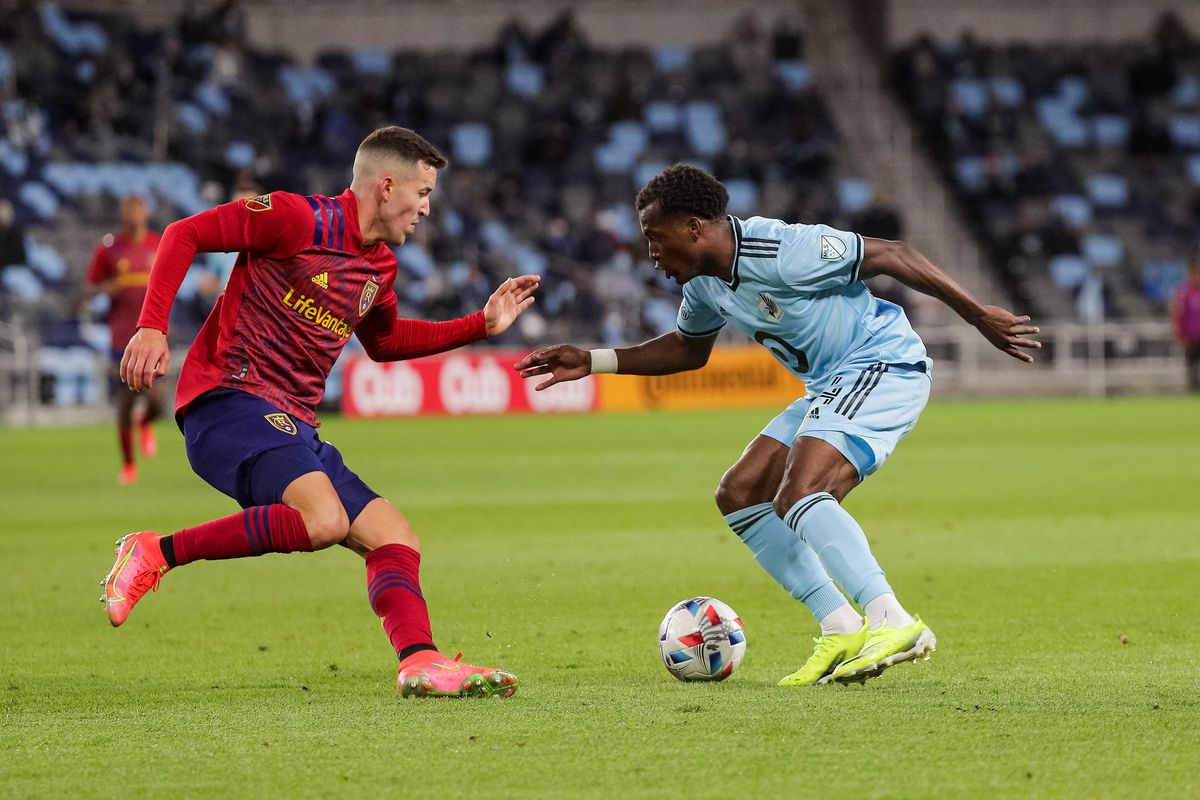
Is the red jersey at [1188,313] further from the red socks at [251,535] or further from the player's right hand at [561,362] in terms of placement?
the red socks at [251,535]

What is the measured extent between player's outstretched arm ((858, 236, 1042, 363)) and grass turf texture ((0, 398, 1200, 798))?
3.69 ft

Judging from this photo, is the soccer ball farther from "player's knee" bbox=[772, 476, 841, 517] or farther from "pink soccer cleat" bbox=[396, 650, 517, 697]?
"pink soccer cleat" bbox=[396, 650, 517, 697]

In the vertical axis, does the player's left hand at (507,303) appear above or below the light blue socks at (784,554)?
above

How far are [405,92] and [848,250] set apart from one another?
83.2ft

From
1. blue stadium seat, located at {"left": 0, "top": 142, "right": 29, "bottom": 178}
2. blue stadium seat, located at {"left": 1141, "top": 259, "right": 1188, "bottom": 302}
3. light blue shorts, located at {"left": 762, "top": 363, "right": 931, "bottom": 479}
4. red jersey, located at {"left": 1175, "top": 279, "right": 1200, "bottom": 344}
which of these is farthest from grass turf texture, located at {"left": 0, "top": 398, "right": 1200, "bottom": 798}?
blue stadium seat, located at {"left": 1141, "top": 259, "right": 1188, "bottom": 302}

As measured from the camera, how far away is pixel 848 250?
5.88m

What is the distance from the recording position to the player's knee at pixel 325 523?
547cm

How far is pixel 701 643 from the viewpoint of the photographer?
583 centimetres

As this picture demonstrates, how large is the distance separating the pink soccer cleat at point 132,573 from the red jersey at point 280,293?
1.58 ft

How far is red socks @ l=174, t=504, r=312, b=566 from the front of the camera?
5457 mm

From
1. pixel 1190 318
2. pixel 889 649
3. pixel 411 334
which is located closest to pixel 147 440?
pixel 411 334

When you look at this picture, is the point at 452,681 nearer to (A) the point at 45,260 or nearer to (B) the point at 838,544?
(B) the point at 838,544

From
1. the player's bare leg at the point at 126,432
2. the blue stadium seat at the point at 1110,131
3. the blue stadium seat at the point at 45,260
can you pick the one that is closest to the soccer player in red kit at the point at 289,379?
the player's bare leg at the point at 126,432

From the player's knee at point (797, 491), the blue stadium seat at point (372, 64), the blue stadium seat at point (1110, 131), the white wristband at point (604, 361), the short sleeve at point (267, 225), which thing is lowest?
the player's knee at point (797, 491)
